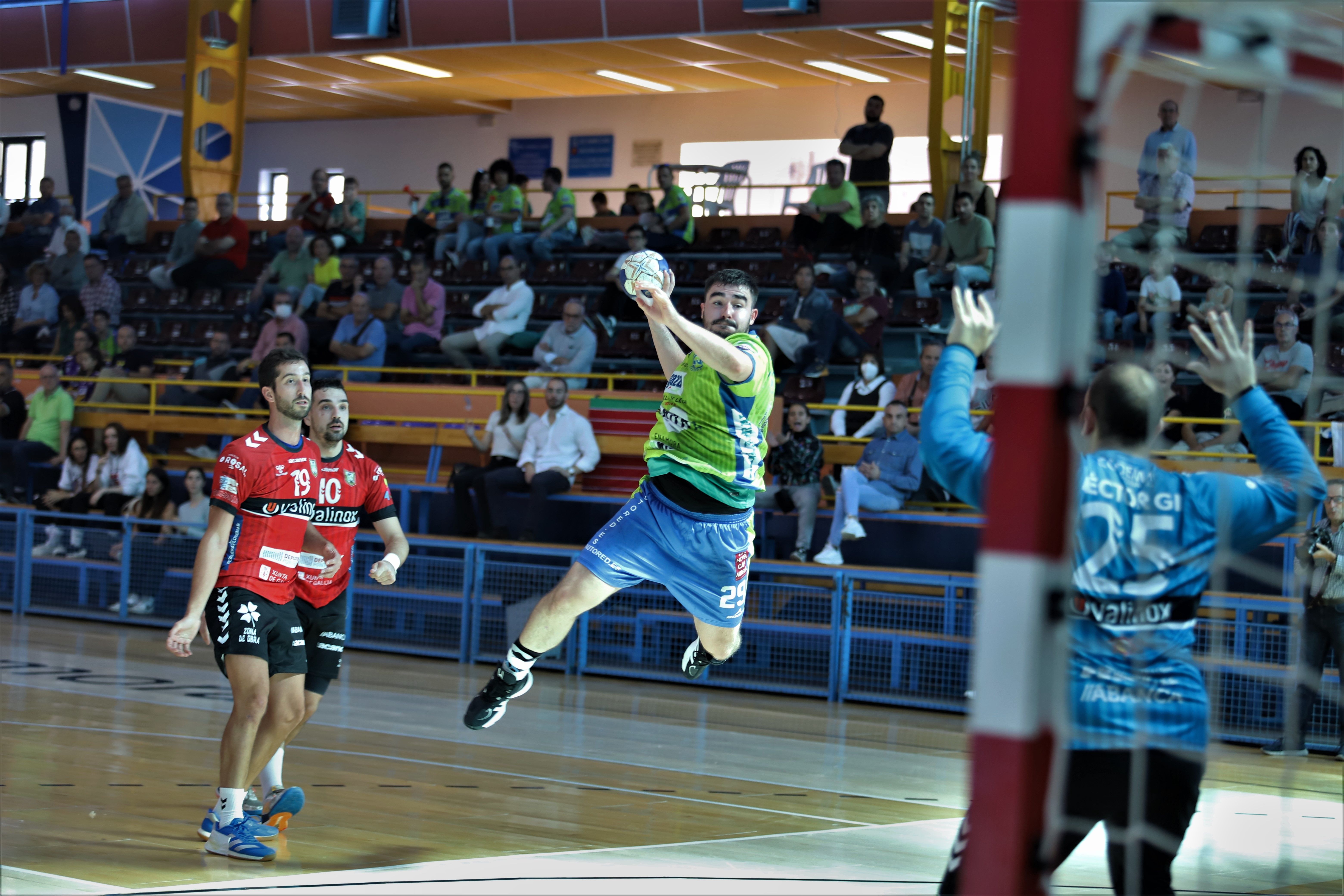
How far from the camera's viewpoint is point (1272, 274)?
5.69 meters

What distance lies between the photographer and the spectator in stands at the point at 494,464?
13.7m

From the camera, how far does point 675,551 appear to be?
20.2 feet

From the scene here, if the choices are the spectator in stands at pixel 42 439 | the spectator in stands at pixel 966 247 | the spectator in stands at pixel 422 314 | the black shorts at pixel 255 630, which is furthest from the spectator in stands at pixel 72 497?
the black shorts at pixel 255 630

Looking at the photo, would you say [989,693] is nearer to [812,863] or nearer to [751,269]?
[812,863]

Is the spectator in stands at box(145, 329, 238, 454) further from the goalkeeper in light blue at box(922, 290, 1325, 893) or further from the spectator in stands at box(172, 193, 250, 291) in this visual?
the goalkeeper in light blue at box(922, 290, 1325, 893)

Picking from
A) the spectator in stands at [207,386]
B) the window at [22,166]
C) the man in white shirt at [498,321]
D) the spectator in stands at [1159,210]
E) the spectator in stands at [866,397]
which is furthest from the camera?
the window at [22,166]

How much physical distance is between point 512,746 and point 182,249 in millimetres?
13721

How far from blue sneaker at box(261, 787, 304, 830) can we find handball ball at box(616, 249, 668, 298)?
2831 millimetres

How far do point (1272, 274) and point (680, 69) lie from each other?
18935 mm

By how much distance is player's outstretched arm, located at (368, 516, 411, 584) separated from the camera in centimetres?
623

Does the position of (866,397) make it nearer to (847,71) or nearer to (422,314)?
(422,314)

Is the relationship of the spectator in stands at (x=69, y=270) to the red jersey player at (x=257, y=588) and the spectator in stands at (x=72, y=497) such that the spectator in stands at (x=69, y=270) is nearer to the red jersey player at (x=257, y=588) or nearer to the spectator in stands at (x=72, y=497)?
the spectator in stands at (x=72, y=497)

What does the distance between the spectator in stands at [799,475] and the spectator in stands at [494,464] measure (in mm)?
2668

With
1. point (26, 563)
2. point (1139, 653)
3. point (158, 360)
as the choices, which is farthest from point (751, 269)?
point (1139, 653)
